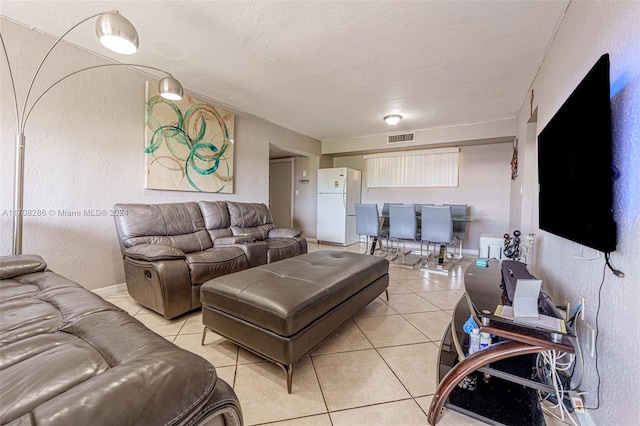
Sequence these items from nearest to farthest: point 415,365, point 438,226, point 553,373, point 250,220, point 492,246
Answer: point 553,373 < point 415,365 < point 492,246 < point 250,220 < point 438,226

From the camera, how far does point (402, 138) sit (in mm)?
4977

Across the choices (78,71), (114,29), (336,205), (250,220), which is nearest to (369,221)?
(336,205)

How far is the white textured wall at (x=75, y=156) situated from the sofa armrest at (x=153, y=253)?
2.24 feet

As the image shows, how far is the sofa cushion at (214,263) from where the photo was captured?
84.9 inches

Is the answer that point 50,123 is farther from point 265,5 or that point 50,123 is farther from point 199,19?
point 265,5

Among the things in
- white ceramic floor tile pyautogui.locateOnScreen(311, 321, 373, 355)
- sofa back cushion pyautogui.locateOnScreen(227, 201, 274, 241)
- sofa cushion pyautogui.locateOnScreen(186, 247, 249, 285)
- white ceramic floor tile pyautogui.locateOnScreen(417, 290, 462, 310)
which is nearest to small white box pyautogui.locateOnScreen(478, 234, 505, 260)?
white ceramic floor tile pyautogui.locateOnScreen(417, 290, 462, 310)

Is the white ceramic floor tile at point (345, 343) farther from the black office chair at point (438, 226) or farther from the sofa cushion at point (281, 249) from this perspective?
the black office chair at point (438, 226)

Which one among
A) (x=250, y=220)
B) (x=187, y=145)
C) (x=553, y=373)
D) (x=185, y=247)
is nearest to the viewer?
(x=553, y=373)

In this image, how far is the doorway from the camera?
6336mm

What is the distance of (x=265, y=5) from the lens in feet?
5.98

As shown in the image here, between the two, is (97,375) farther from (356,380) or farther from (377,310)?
(377,310)

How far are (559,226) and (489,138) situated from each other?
137 inches

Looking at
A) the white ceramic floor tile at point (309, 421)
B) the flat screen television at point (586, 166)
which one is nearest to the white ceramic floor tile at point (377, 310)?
the white ceramic floor tile at point (309, 421)

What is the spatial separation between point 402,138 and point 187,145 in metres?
3.74
